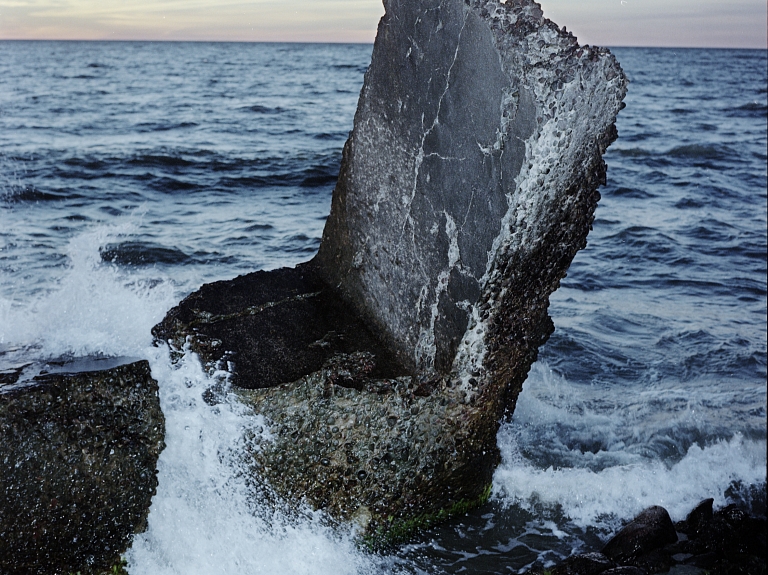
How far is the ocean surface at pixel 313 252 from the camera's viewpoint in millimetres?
2898

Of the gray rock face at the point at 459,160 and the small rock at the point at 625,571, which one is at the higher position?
the gray rock face at the point at 459,160

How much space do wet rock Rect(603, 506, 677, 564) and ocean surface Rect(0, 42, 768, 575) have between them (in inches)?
7.1

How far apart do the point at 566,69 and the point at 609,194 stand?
30.1 ft

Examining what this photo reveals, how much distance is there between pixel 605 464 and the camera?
4.07m

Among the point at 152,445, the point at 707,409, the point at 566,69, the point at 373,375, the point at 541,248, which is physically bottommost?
the point at 707,409

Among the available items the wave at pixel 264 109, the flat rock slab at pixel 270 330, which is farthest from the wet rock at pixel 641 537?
the wave at pixel 264 109

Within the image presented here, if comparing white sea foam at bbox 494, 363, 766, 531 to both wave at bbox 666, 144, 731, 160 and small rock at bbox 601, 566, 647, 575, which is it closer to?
small rock at bbox 601, 566, 647, 575

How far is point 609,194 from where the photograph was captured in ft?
37.0

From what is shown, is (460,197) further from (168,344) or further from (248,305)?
(168,344)

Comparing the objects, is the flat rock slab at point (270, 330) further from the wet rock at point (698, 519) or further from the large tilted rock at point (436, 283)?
the wet rock at point (698, 519)

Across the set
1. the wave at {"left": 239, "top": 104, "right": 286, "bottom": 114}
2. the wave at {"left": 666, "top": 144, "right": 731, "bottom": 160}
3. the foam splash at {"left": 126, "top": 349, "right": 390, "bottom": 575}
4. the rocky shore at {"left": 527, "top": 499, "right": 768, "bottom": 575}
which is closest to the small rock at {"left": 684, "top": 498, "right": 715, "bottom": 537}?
Answer: the rocky shore at {"left": 527, "top": 499, "right": 768, "bottom": 575}

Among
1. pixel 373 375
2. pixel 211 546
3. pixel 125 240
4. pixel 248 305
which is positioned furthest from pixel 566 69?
pixel 125 240

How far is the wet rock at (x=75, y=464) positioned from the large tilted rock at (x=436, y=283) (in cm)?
43

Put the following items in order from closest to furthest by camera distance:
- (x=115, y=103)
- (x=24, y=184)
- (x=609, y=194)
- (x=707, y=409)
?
(x=707, y=409) < (x=24, y=184) < (x=609, y=194) < (x=115, y=103)
